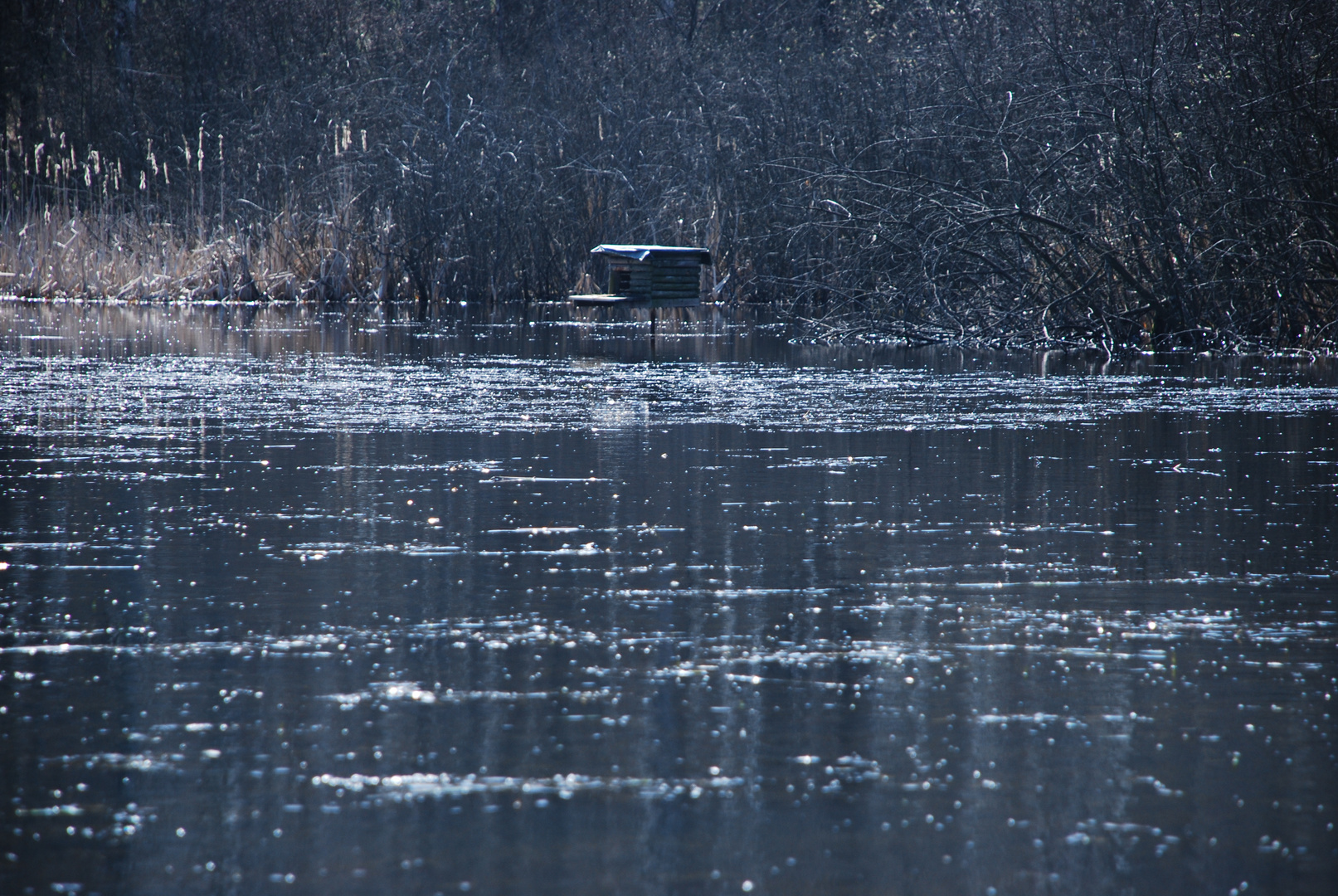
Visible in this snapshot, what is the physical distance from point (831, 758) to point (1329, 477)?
418cm

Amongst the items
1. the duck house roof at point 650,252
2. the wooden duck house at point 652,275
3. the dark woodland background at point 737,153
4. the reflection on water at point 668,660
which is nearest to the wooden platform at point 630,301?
the wooden duck house at point 652,275

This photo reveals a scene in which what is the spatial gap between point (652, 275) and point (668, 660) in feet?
43.9

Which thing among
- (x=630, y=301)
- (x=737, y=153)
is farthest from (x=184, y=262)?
(x=630, y=301)

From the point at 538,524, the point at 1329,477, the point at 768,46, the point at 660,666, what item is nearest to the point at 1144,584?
the point at 660,666

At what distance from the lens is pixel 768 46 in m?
32.9

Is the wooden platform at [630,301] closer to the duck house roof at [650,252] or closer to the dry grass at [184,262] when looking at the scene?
the duck house roof at [650,252]

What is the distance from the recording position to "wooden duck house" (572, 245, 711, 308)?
16.8 metres

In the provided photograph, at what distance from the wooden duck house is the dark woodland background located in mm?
1350

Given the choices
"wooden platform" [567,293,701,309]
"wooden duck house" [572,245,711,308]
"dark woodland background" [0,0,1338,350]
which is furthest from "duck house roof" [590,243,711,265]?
"dark woodland background" [0,0,1338,350]

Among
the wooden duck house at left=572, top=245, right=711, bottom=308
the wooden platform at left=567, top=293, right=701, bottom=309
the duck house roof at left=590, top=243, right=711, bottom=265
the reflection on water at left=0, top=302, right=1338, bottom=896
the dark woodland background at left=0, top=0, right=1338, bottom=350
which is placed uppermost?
the dark woodland background at left=0, top=0, right=1338, bottom=350

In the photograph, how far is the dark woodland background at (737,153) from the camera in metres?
13.5

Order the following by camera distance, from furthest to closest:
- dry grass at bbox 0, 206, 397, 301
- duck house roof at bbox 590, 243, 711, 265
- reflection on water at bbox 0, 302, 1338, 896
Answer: dry grass at bbox 0, 206, 397, 301 < duck house roof at bbox 590, 243, 711, 265 < reflection on water at bbox 0, 302, 1338, 896

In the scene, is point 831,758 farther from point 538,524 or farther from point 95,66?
point 95,66

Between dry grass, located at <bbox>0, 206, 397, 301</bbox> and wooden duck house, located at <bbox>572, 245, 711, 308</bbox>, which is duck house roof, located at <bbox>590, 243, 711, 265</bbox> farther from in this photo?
dry grass, located at <bbox>0, 206, 397, 301</bbox>
